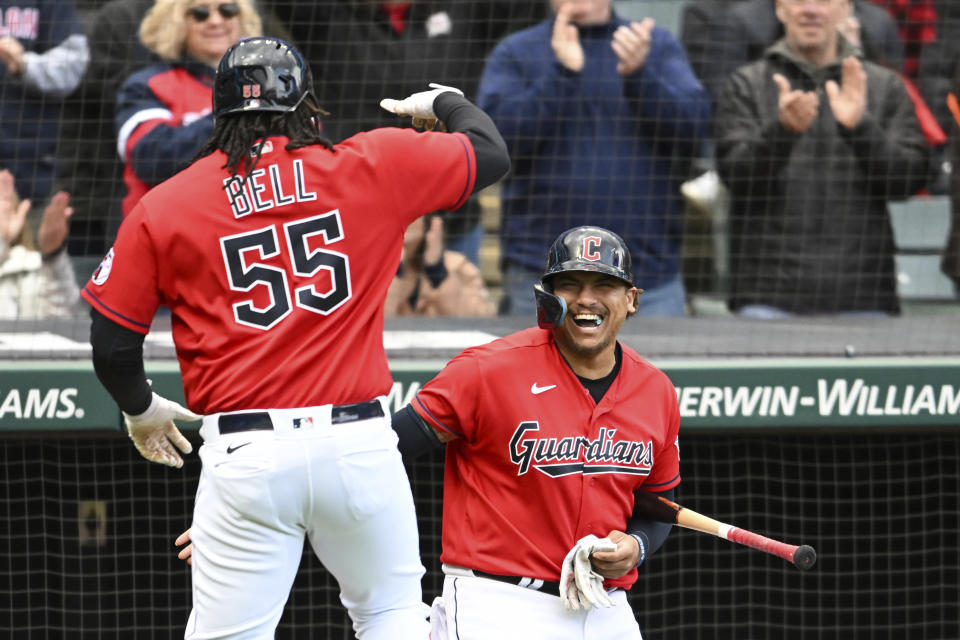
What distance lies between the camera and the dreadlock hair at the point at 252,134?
2502 mm

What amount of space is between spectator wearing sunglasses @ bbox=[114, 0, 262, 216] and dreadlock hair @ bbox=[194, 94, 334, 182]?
2.00 meters

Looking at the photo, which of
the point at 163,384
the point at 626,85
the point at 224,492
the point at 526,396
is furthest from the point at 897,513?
the point at 224,492

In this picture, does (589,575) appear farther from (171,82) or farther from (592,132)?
(171,82)

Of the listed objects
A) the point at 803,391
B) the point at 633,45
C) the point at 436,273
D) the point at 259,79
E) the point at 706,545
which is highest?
the point at 259,79

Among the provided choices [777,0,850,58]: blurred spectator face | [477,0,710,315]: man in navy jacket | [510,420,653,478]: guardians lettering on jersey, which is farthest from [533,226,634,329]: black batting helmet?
[777,0,850,58]: blurred spectator face

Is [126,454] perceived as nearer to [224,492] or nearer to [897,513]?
[224,492]

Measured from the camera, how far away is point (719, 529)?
283 centimetres

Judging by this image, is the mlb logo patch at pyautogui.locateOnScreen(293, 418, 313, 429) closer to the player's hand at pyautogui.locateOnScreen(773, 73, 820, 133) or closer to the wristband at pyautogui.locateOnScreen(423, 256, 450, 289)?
the wristband at pyautogui.locateOnScreen(423, 256, 450, 289)

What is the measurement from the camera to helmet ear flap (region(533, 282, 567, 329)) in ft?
9.16

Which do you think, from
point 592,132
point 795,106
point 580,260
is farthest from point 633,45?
point 580,260

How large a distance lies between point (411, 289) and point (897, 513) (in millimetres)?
1919

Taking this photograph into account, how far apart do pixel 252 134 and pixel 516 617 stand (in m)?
1.15

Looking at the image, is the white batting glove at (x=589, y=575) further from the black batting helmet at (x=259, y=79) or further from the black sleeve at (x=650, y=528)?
the black batting helmet at (x=259, y=79)

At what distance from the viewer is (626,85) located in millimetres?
4957
